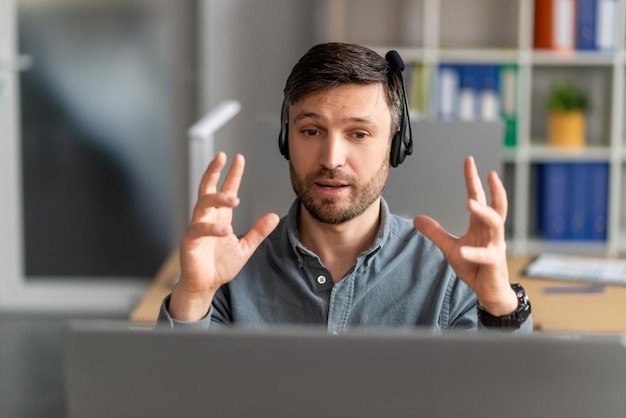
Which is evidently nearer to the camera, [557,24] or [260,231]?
[260,231]

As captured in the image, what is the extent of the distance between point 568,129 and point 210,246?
115 inches

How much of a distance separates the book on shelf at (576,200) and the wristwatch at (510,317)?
8.88 feet

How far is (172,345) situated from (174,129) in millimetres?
3951

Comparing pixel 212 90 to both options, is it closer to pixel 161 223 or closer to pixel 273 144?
pixel 161 223

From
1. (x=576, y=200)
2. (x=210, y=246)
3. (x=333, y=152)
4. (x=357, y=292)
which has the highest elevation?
(x=333, y=152)

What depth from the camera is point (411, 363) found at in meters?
0.80

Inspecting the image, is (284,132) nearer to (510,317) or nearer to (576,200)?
(510,317)

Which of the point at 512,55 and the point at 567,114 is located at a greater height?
the point at 512,55

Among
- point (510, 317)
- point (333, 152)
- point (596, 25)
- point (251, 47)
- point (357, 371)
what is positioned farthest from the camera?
point (251, 47)

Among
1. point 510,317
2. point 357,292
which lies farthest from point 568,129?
point 510,317

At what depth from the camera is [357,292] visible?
1659 mm

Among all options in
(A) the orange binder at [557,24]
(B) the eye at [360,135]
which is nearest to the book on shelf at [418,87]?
(A) the orange binder at [557,24]

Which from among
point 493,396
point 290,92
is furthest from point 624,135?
point 493,396

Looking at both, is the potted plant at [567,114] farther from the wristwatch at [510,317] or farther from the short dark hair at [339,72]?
the wristwatch at [510,317]
